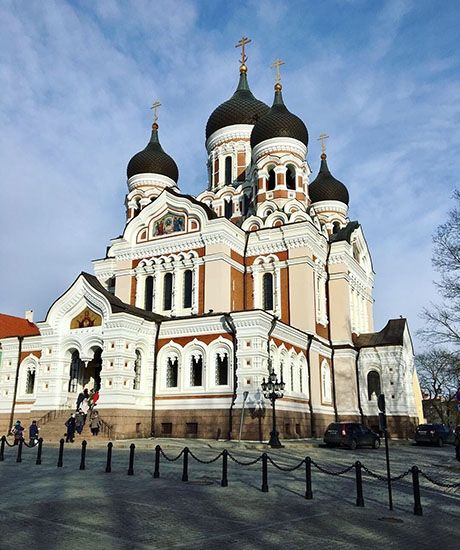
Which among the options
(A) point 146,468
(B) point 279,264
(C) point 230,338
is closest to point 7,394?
(C) point 230,338

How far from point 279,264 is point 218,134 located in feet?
46.1

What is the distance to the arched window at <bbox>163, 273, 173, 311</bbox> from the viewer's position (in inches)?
1225

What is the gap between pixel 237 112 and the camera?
40469 millimetres

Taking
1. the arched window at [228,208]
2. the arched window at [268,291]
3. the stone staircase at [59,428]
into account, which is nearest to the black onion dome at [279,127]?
the arched window at [228,208]

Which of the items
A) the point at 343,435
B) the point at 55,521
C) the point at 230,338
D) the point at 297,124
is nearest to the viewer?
the point at 55,521

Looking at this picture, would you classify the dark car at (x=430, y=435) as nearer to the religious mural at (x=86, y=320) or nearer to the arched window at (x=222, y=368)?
the arched window at (x=222, y=368)

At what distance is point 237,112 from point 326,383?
20.6 metres

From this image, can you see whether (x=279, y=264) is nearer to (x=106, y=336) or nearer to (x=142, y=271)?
Answer: (x=142, y=271)

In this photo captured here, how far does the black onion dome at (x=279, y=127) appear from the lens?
3578 centimetres

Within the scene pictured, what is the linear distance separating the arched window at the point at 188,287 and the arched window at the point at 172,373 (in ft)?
15.6

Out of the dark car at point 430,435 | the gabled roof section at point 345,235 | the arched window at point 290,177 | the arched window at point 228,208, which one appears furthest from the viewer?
the arched window at point 228,208

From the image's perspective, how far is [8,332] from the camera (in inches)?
1642

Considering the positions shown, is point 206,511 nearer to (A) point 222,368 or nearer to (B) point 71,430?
(B) point 71,430

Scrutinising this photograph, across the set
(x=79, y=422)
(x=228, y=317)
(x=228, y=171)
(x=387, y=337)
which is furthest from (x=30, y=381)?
(x=387, y=337)
